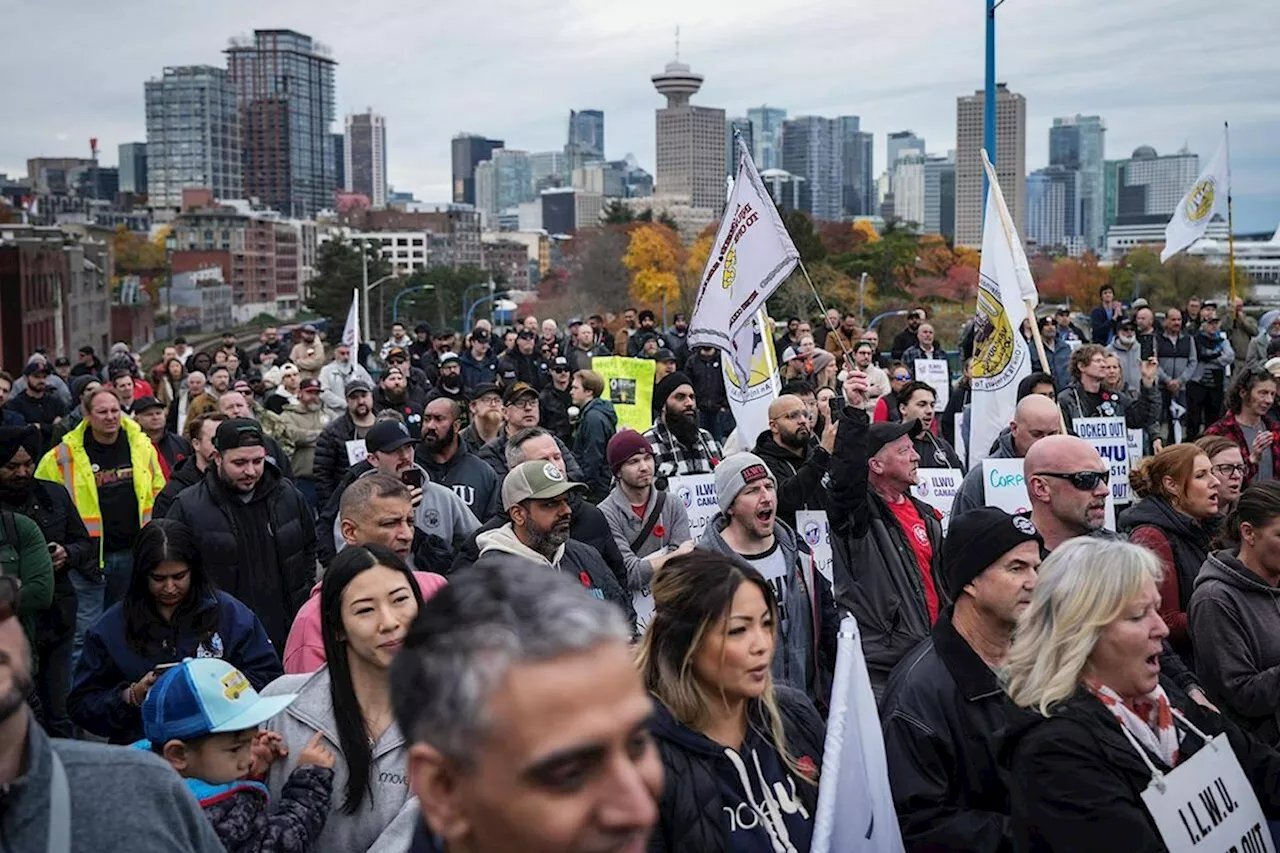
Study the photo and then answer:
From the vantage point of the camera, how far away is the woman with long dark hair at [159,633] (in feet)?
17.6

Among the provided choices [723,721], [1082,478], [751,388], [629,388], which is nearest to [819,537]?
[1082,478]

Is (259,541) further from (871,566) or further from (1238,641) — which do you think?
(1238,641)

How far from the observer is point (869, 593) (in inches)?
239

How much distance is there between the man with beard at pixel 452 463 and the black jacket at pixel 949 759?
5159mm

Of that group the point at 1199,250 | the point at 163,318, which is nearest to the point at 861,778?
the point at 1199,250

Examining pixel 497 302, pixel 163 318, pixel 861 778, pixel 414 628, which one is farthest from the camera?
pixel 163 318

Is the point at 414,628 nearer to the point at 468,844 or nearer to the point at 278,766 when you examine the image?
the point at 468,844

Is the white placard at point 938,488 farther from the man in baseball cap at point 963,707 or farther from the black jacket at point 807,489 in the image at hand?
the man in baseball cap at point 963,707

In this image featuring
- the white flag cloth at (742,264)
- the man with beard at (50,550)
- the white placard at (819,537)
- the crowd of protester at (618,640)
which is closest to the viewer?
the crowd of protester at (618,640)

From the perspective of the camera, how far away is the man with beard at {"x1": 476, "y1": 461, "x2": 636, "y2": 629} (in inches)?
244

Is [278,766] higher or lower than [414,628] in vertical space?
lower

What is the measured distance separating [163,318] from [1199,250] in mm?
84263

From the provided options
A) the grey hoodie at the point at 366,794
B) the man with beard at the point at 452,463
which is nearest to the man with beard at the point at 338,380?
the man with beard at the point at 452,463

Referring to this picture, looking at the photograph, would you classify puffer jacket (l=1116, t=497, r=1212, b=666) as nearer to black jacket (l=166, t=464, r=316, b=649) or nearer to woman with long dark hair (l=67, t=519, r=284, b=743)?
woman with long dark hair (l=67, t=519, r=284, b=743)
